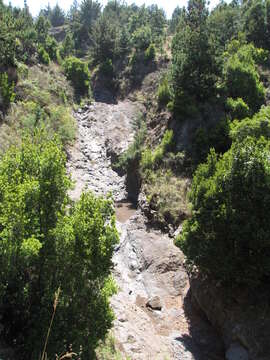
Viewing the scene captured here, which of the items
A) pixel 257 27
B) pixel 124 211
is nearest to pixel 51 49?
pixel 257 27

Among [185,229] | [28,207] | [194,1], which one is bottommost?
[185,229]

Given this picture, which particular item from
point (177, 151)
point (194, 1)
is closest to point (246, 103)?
point (177, 151)

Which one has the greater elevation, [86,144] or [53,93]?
[53,93]


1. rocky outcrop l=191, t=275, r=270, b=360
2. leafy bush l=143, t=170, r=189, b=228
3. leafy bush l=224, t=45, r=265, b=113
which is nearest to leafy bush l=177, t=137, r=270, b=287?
rocky outcrop l=191, t=275, r=270, b=360

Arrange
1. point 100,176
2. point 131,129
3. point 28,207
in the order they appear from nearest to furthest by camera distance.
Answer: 1. point 28,207
2. point 100,176
3. point 131,129

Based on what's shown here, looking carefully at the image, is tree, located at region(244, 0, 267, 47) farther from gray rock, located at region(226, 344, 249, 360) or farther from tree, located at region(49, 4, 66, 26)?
tree, located at region(49, 4, 66, 26)

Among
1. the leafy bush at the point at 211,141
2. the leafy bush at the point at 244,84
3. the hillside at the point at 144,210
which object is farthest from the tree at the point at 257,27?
the leafy bush at the point at 211,141

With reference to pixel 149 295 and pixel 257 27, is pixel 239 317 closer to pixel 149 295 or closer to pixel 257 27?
pixel 149 295

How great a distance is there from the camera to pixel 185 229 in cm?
1709

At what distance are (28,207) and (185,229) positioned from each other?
29.3ft

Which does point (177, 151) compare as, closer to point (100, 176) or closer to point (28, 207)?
point (100, 176)

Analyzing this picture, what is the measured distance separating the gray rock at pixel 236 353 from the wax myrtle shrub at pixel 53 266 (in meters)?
6.87

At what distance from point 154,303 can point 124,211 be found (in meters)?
10.8

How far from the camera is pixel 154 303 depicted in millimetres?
18516
